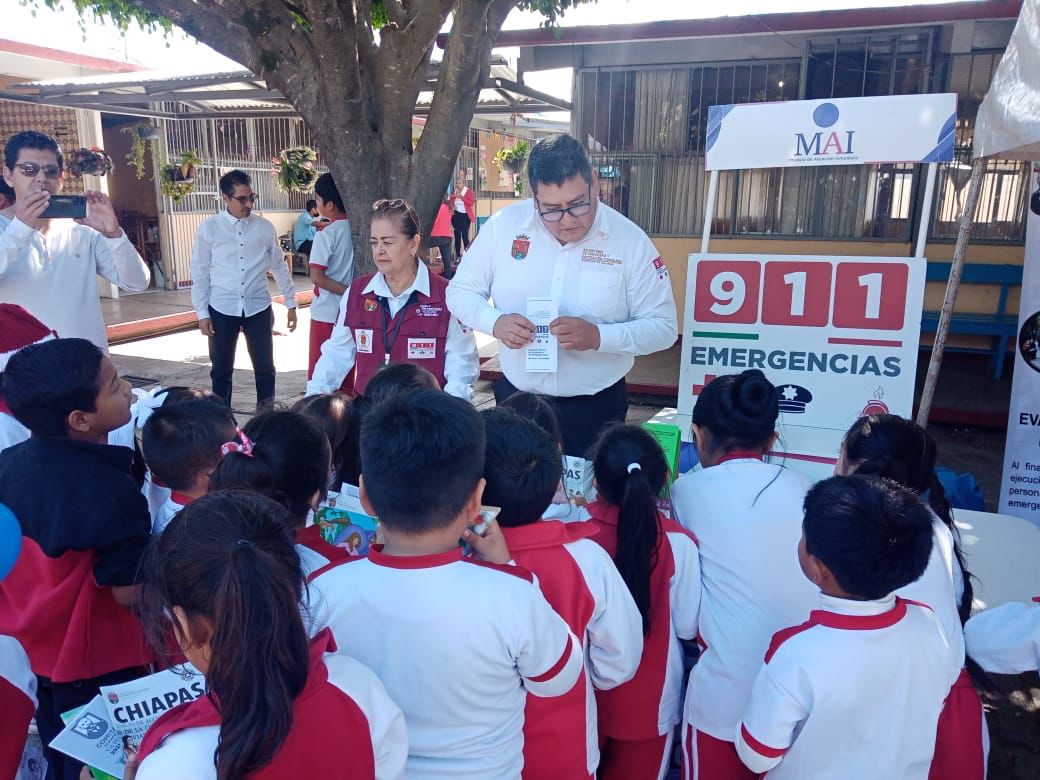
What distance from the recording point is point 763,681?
149 cm

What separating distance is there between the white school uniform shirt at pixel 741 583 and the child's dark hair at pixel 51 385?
60.7 inches

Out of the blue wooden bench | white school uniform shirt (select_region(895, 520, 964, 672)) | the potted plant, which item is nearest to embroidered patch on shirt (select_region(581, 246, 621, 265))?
white school uniform shirt (select_region(895, 520, 964, 672))

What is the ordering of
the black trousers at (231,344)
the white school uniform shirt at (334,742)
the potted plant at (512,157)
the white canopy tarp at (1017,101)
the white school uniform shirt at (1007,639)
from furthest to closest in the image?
1. the potted plant at (512,157)
2. the black trousers at (231,344)
3. the white canopy tarp at (1017,101)
4. the white school uniform shirt at (1007,639)
5. the white school uniform shirt at (334,742)

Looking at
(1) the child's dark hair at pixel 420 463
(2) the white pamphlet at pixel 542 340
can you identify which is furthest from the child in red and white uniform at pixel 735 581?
(2) the white pamphlet at pixel 542 340

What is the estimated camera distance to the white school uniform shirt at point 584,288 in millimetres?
2805

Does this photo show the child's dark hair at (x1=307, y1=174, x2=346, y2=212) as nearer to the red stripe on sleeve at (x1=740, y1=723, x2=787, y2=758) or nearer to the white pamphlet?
the white pamphlet

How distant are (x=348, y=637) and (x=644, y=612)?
0.74 metres

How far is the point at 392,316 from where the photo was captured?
10.2 feet

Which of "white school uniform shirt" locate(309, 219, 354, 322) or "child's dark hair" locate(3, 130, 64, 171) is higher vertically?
"child's dark hair" locate(3, 130, 64, 171)

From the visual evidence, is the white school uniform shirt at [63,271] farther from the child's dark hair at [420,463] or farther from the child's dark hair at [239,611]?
the child's dark hair at [239,611]

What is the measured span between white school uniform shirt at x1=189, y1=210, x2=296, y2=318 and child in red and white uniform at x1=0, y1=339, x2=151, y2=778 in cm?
331

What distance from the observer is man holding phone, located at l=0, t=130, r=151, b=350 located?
3.22 m

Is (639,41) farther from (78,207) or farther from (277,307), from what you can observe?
(277,307)

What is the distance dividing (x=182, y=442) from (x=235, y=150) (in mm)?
13362
